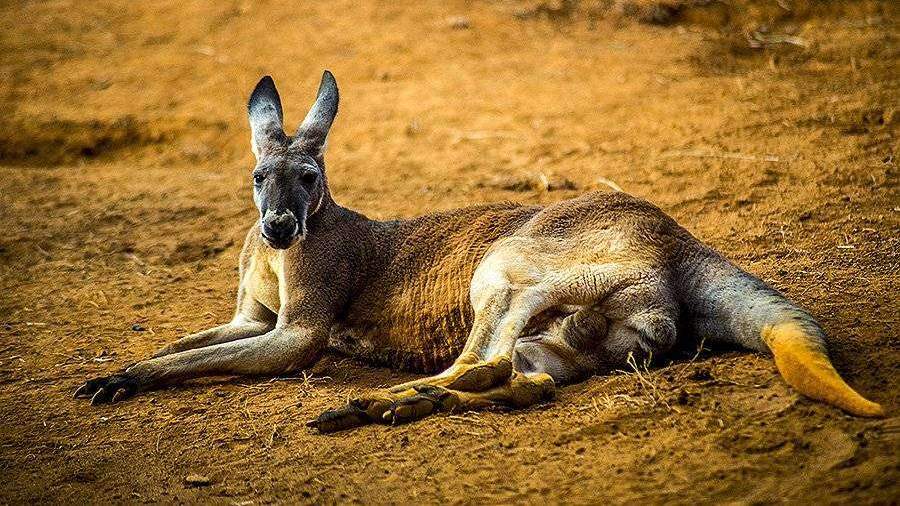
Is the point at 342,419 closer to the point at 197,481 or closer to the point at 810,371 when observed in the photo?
the point at 197,481

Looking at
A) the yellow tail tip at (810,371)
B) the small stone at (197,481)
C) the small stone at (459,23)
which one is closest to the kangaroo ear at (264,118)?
the small stone at (197,481)

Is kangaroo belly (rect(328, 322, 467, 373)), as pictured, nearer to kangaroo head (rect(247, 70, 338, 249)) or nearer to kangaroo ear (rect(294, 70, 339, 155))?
kangaroo head (rect(247, 70, 338, 249))

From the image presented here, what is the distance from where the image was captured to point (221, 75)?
32.2 ft

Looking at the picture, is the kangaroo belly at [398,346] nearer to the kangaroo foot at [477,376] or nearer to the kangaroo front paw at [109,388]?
the kangaroo foot at [477,376]

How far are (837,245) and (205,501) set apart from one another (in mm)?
3620

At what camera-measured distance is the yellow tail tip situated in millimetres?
3193

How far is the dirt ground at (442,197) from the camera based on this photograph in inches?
133

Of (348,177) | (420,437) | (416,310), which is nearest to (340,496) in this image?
(420,437)

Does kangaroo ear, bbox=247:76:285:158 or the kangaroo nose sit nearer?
the kangaroo nose

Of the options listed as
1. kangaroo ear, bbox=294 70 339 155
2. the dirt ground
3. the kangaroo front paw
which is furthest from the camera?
kangaroo ear, bbox=294 70 339 155

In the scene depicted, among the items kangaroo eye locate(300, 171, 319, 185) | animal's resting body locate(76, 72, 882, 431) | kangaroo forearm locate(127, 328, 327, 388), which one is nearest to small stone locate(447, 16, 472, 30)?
animal's resting body locate(76, 72, 882, 431)

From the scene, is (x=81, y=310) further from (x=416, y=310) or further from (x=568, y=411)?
(x=568, y=411)

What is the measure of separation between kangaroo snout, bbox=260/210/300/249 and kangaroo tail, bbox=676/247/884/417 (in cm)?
177

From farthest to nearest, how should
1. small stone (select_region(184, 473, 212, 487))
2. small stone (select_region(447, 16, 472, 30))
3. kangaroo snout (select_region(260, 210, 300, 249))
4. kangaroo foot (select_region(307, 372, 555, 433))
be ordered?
1. small stone (select_region(447, 16, 472, 30))
2. kangaroo snout (select_region(260, 210, 300, 249))
3. kangaroo foot (select_region(307, 372, 555, 433))
4. small stone (select_region(184, 473, 212, 487))
